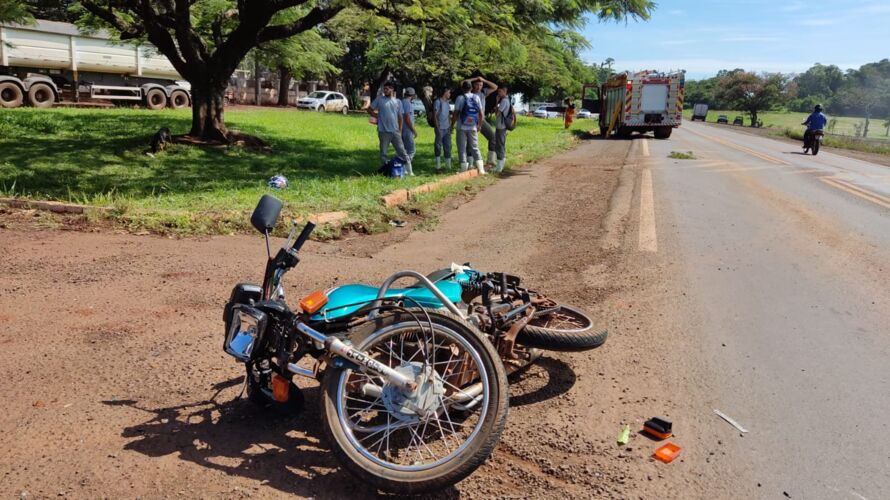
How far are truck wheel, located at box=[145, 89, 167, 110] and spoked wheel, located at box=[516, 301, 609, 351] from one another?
28.9 meters

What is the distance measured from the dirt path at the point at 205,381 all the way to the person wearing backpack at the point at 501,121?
7.08 metres

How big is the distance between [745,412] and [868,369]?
51.2 inches

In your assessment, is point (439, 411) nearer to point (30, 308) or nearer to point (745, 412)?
point (745, 412)

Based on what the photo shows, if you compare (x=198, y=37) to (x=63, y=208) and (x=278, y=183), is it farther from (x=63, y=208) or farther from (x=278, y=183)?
(x=63, y=208)

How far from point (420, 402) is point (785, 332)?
136 inches

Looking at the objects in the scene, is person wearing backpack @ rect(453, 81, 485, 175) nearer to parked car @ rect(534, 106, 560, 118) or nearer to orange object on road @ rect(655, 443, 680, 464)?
orange object on road @ rect(655, 443, 680, 464)

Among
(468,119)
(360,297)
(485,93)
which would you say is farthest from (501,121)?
A: (360,297)

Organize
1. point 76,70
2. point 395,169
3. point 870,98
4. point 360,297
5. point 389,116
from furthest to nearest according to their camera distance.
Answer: point 870,98 < point 76,70 < point 389,116 < point 395,169 < point 360,297

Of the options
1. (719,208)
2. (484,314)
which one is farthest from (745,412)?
(719,208)

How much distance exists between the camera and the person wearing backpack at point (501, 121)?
14062mm

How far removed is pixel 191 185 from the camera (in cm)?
1074

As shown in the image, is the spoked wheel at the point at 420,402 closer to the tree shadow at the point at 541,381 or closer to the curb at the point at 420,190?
the tree shadow at the point at 541,381

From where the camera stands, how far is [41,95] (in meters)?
24.9

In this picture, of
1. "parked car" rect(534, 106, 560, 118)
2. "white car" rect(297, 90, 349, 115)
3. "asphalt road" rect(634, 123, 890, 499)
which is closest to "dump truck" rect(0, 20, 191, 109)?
"white car" rect(297, 90, 349, 115)
